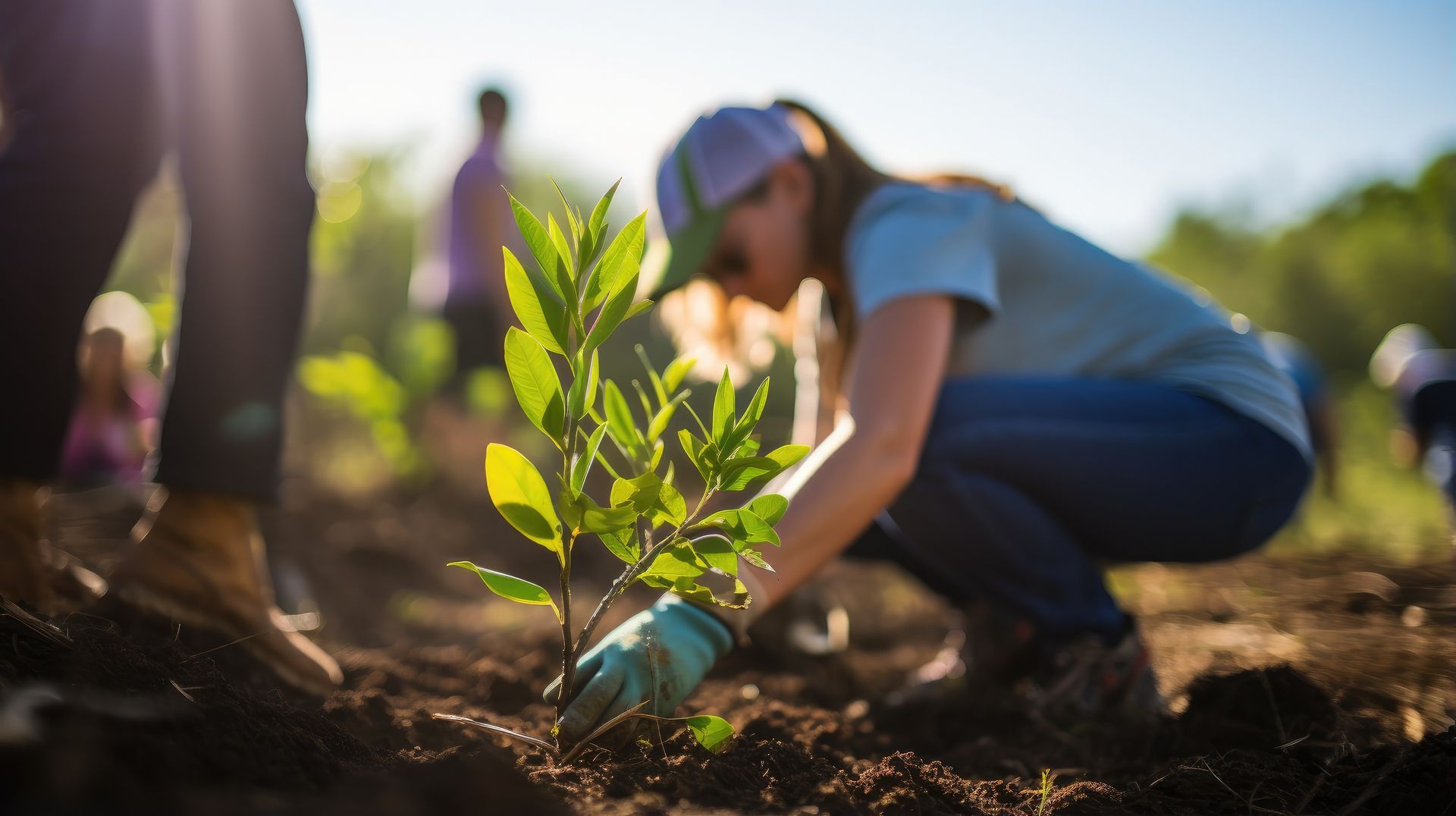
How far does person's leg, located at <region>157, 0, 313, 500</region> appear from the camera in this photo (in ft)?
4.45

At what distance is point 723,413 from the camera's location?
0.91m

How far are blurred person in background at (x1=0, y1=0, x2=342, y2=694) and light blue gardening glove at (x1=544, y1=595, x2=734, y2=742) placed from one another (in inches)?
22.9

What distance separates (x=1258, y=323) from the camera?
905cm

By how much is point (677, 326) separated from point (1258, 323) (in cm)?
876

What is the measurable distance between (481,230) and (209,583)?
3.41 m

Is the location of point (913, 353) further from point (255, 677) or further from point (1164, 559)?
point (255, 677)

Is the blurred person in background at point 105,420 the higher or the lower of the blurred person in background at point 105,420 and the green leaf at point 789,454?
the lower

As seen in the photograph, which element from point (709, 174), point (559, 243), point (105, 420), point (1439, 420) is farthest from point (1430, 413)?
point (105, 420)

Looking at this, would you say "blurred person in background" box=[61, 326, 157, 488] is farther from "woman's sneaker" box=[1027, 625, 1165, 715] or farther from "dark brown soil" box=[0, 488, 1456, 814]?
"woman's sneaker" box=[1027, 625, 1165, 715]

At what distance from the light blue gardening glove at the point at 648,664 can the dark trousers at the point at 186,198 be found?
72 centimetres

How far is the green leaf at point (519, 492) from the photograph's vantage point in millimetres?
842

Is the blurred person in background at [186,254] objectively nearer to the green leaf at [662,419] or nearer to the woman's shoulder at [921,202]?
the green leaf at [662,419]

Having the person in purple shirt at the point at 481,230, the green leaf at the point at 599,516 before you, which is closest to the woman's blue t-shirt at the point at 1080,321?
the green leaf at the point at 599,516

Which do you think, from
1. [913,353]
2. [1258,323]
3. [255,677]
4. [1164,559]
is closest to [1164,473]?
[1164,559]
